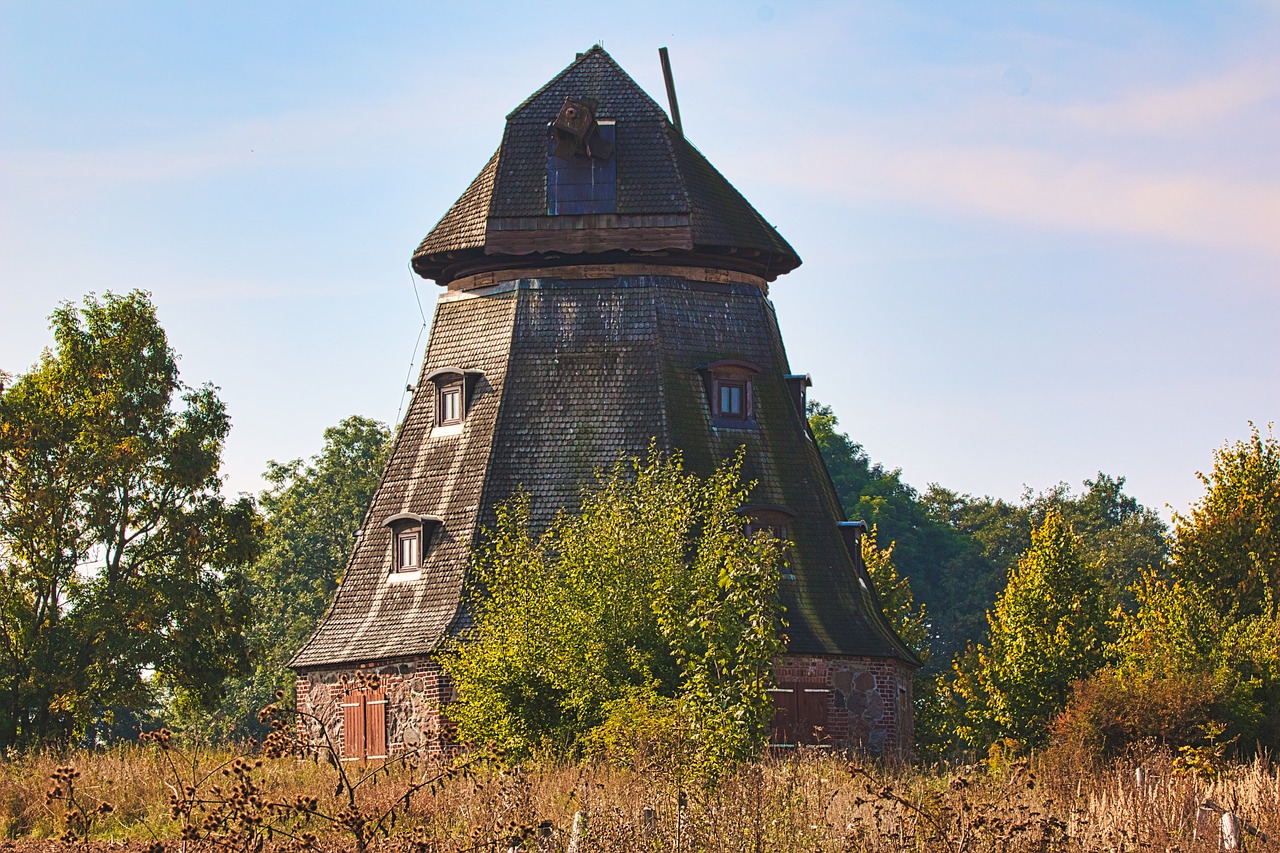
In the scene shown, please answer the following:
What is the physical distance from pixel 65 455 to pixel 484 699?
10653mm

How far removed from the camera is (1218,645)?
3353 centimetres

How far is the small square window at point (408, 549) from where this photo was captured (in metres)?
33.8

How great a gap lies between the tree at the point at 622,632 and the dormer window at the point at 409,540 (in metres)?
3.81

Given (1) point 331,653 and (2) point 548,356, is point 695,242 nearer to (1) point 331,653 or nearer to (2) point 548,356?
(2) point 548,356

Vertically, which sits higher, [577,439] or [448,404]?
[448,404]

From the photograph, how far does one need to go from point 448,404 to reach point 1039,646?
39.0ft

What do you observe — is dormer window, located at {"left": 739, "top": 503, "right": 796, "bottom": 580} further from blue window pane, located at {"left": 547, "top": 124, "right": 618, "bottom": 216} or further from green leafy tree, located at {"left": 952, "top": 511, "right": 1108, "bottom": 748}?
green leafy tree, located at {"left": 952, "top": 511, "right": 1108, "bottom": 748}

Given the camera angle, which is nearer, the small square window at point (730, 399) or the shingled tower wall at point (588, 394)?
the shingled tower wall at point (588, 394)

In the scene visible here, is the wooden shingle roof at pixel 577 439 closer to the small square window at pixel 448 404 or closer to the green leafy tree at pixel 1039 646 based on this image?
the small square window at pixel 448 404

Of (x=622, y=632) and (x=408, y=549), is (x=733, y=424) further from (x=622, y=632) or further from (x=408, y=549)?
(x=622, y=632)

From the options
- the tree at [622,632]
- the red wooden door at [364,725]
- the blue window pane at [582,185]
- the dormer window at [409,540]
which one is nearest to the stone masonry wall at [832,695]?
the red wooden door at [364,725]

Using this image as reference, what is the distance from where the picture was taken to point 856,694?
32625 mm

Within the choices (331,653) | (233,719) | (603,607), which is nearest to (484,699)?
(603,607)

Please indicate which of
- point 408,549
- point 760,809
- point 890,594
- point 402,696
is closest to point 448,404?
point 408,549
